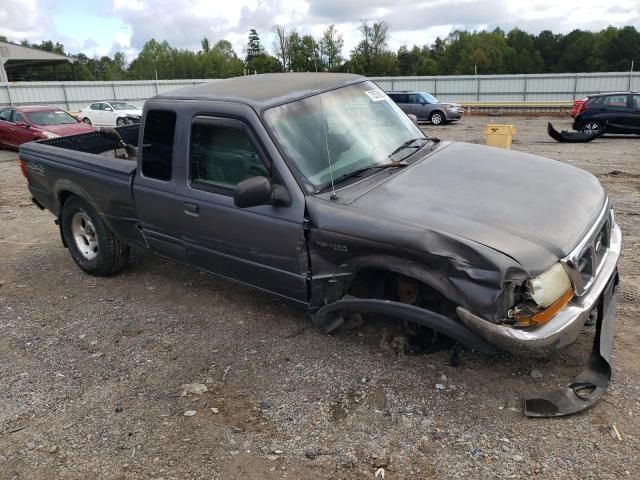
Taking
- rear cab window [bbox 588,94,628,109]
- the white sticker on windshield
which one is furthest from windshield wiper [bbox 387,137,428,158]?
rear cab window [bbox 588,94,628,109]

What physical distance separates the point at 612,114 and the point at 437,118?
27.7ft

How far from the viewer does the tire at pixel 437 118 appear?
23734 millimetres

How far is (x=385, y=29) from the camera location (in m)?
70.7

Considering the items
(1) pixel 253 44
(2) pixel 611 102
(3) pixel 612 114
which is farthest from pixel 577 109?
(1) pixel 253 44

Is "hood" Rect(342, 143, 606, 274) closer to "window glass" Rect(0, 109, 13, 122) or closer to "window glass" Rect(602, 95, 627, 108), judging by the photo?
"window glass" Rect(602, 95, 627, 108)

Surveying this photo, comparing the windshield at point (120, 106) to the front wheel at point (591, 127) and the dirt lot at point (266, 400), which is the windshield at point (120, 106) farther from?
the dirt lot at point (266, 400)

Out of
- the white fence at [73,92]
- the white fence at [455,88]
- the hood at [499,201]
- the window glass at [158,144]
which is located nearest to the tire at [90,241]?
the window glass at [158,144]

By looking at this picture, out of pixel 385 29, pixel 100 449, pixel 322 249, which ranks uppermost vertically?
pixel 385 29

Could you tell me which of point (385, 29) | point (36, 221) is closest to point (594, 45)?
point (385, 29)

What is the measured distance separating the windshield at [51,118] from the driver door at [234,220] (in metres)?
13.4

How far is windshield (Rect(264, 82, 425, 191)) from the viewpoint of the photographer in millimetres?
3572

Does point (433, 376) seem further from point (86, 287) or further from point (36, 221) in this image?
point (36, 221)

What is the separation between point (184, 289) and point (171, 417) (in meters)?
2.01

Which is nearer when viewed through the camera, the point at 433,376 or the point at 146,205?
the point at 433,376
